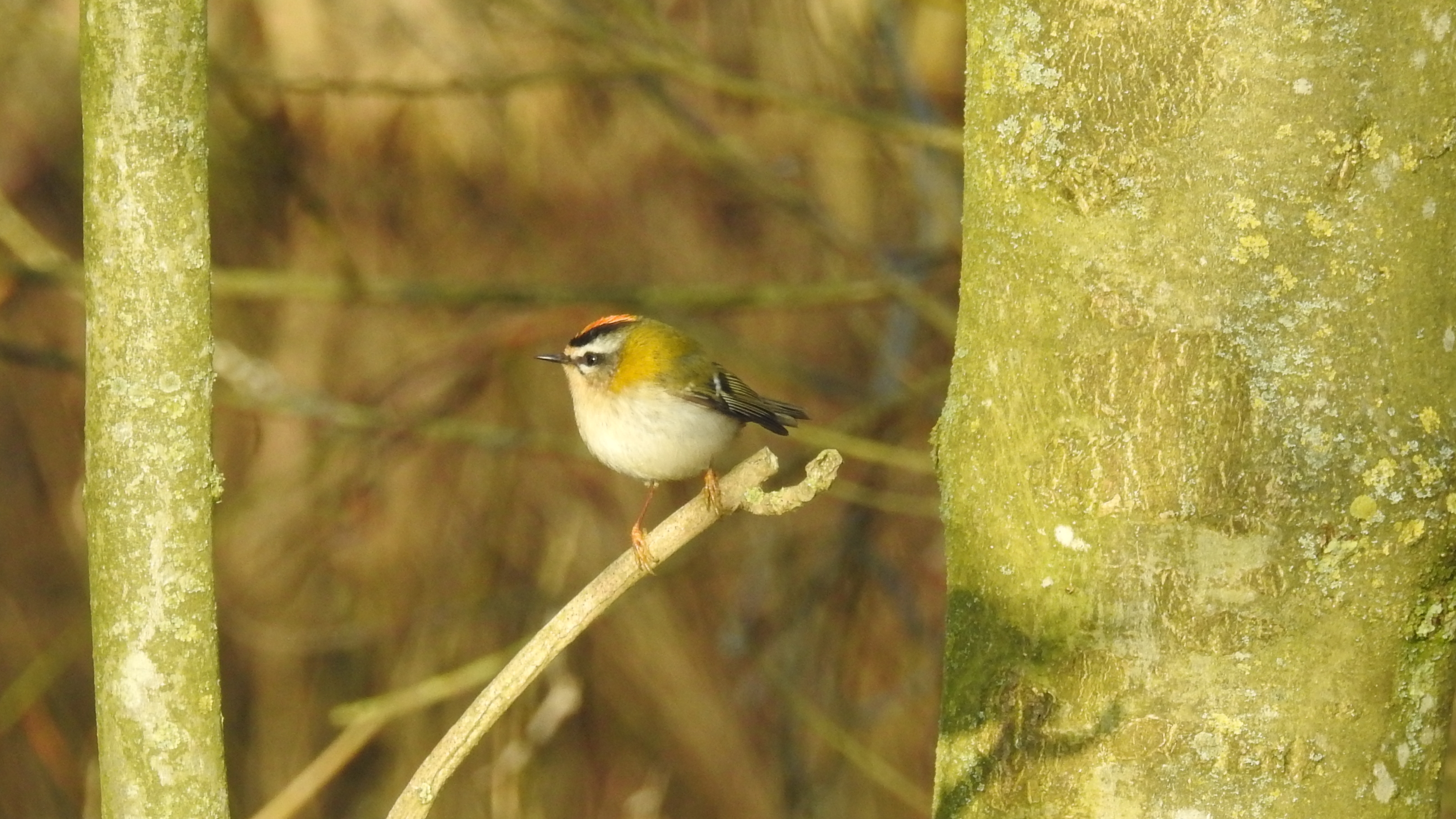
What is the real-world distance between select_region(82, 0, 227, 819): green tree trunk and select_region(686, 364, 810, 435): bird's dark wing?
189 cm

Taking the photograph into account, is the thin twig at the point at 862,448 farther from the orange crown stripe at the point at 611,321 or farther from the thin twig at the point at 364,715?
the thin twig at the point at 364,715

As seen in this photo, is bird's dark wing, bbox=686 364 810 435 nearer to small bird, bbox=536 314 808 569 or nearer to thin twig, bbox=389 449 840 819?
small bird, bbox=536 314 808 569

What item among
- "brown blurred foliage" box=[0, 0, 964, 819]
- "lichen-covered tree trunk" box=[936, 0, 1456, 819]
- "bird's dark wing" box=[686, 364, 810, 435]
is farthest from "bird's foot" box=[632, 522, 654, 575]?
"brown blurred foliage" box=[0, 0, 964, 819]

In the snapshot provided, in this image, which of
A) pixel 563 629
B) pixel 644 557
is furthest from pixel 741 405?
pixel 563 629

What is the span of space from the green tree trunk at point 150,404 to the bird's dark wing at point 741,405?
1.89 metres

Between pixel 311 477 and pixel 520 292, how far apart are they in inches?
76.9

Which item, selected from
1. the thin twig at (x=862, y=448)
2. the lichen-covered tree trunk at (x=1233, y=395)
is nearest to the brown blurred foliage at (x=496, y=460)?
the thin twig at (x=862, y=448)

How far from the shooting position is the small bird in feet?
10.1

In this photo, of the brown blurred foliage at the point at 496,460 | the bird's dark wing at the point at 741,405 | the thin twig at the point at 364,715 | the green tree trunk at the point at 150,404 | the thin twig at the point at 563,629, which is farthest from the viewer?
the brown blurred foliage at the point at 496,460

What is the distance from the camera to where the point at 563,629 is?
5.09ft

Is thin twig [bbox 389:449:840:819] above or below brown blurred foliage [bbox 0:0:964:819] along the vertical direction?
above

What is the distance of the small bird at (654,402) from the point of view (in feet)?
10.1

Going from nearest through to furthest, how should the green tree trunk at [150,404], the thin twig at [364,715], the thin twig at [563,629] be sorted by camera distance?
1. the green tree trunk at [150,404]
2. the thin twig at [563,629]
3. the thin twig at [364,715]

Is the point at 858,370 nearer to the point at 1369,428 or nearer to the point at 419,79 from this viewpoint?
the point at 419,79
